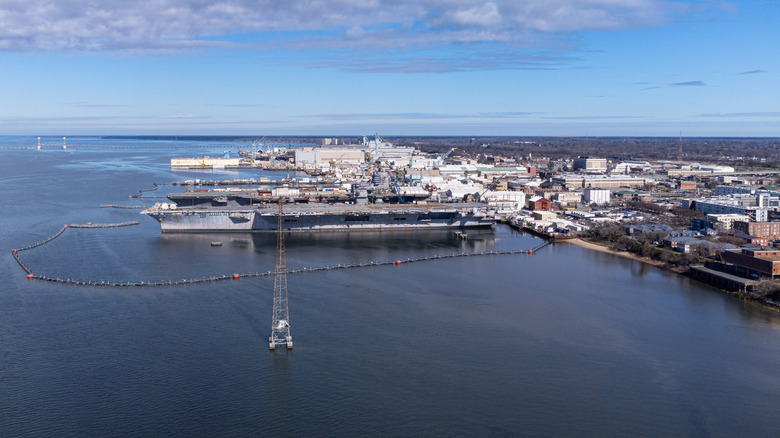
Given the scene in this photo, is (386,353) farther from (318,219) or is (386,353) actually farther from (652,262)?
(318,219)

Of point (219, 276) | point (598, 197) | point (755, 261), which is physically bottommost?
point (219, 276)

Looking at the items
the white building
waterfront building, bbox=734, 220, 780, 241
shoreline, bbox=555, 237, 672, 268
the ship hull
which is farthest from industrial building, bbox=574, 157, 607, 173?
shoreline, bbox=555, 237, 672, 268

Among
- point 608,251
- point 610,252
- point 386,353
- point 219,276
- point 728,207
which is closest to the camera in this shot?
point 386,353

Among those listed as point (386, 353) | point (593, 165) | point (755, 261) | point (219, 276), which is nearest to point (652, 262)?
point (755, 261)

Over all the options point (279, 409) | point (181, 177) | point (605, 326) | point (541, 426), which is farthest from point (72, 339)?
point (181, 177)

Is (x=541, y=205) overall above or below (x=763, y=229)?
above

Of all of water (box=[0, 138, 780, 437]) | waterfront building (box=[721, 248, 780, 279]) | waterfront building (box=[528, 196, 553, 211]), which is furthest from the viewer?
waterfront building (box=[528, 196, 553, 211])

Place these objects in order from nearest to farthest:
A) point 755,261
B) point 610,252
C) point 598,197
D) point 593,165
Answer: point 755,261, point 610,252, point 598,197, point 593,165

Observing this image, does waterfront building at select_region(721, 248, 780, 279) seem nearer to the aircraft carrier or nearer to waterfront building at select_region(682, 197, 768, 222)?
waterfront building at select_region(682, 197, 768, 222)

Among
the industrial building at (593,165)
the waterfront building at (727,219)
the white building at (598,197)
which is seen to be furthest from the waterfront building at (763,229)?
the industrial building at (593,165)
